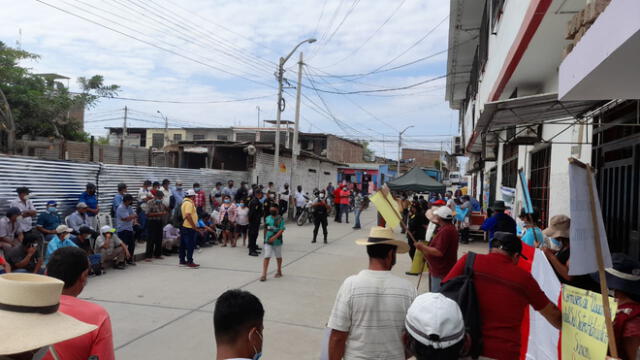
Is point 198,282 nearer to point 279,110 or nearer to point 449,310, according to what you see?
point 449,310

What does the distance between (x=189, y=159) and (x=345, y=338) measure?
2165 centimetres

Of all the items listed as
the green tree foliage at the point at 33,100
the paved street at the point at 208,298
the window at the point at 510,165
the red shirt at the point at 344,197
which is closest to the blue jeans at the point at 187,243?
the paved street at the point at 208,298

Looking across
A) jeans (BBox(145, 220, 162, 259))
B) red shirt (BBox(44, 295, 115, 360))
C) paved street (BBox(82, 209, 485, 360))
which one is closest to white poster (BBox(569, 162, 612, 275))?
red shirt (BBox(44, 295, 115, 360))

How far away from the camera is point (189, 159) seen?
76.8 ft

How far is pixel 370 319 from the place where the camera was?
293cm

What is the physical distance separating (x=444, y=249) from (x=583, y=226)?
3.24 meters

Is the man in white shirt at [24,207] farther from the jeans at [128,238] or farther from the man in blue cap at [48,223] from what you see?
the jeans at [128,238]

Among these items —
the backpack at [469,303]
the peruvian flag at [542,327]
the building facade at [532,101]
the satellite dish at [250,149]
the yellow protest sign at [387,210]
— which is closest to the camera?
the backpack at [469,303]

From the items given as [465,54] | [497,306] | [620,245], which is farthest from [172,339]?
[465,54]

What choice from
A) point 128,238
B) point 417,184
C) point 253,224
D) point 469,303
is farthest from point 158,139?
point 469,303

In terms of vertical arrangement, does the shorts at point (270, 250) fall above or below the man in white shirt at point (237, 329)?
below

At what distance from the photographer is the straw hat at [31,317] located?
155cm

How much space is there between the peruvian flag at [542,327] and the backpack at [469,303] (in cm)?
76

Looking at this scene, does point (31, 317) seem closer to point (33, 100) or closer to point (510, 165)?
point (510, 165)
